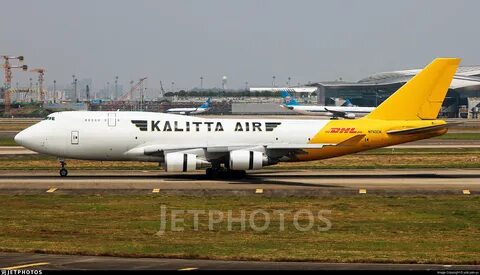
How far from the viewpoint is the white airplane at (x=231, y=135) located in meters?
48.8

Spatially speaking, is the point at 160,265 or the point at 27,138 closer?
the point at 160,265

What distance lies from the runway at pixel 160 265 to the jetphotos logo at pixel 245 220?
6.84 meters

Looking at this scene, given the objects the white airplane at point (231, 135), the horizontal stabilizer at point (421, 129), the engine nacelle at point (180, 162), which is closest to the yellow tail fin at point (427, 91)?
the white airplane at point (231, 135)

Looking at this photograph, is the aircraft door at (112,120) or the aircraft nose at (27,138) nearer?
the aircraft nose at (27,138)

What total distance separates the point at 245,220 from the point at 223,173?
636 inches

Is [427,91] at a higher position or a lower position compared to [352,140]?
higher

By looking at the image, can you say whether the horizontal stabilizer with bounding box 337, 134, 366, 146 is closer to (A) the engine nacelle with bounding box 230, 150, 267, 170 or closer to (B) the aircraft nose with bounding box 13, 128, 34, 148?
(A) the engine nacelle with bounding box 230, 150, 267, 170

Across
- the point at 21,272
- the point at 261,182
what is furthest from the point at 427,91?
the point at 21,272

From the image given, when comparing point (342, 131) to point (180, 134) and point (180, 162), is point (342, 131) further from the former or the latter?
point (180, 162)

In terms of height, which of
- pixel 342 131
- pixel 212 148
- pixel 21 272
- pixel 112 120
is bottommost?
pixel 21 272

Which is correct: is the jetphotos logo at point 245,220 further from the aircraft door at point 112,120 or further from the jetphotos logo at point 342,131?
the jetphotos logo at point 342,131

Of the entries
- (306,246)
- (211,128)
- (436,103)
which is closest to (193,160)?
(211,128)

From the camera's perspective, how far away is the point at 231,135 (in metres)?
50.2

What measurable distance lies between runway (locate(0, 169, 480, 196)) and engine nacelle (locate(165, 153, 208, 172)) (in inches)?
→ 29.9
